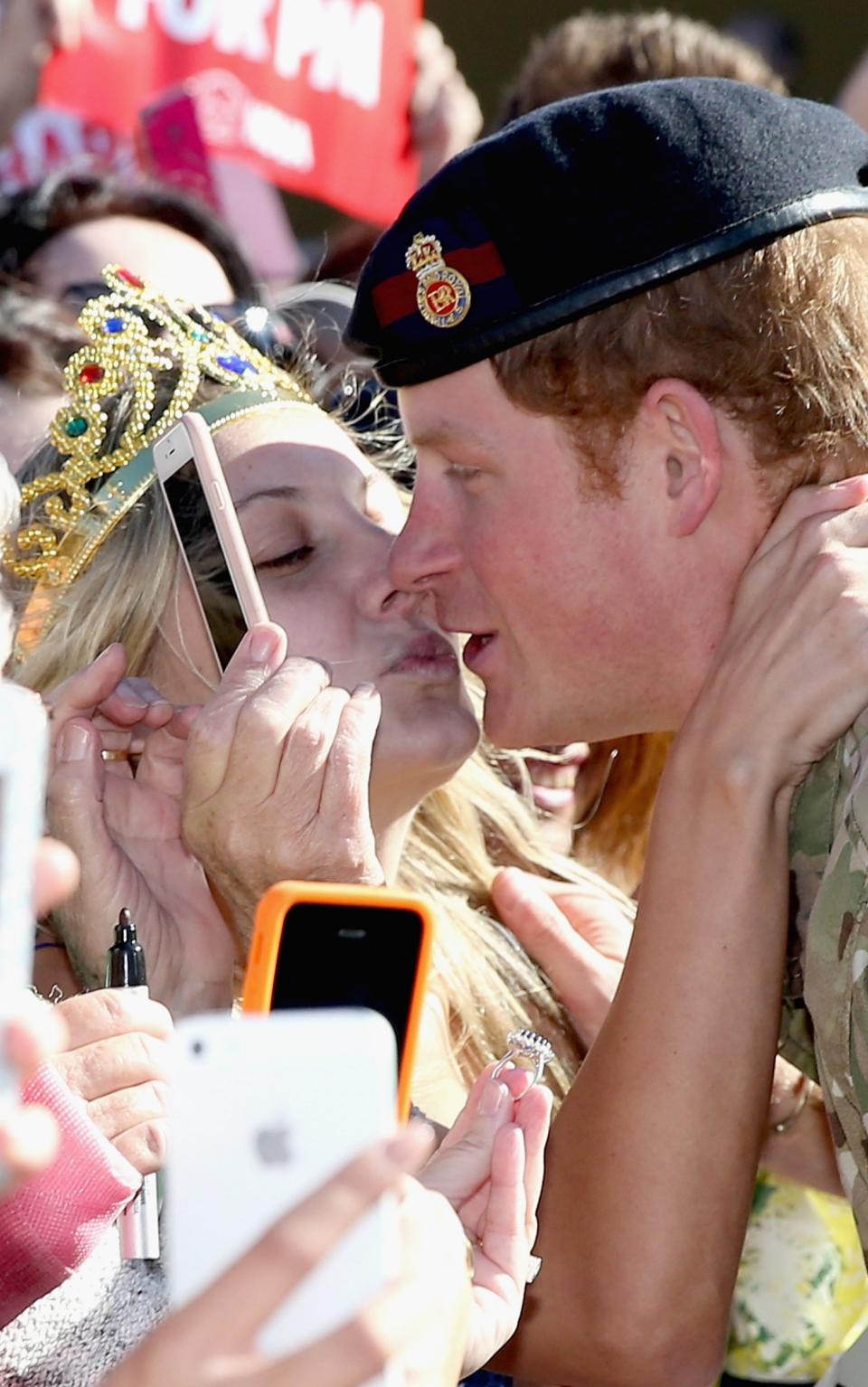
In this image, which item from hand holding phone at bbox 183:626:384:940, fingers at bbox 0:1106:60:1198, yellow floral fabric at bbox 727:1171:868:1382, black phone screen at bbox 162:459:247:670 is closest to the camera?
fingers at bbox 0:1106:60:1198

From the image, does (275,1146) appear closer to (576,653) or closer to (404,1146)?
(404,1146)

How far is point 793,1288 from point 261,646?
3.83 ft

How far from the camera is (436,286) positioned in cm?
187

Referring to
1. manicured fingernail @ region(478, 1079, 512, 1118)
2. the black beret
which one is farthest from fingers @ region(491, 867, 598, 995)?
manicured fingernail @ region(478, 1079, 512, 1118)

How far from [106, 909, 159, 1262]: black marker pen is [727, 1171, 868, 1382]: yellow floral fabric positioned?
1.16 metres

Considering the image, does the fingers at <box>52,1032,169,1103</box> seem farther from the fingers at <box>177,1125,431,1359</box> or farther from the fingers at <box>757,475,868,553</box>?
Answer: the fingers at <box>757,475,868,553</box>

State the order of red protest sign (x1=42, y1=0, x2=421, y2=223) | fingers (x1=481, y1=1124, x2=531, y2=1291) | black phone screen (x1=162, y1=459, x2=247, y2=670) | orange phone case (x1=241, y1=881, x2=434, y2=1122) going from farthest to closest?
red protest sign (x1=42, y1=0, x2=421, y2=223) < black phone screen (x1=162, y1=459, x2=247, y2=670) < fingers (x1=481, y1=1124, x2=531, y2=1291) < orange phone case (x1=241, y1=881, x2=434, y2=1122)

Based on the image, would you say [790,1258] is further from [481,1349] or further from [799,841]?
[481,1349]

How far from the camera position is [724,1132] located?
175 centimetres

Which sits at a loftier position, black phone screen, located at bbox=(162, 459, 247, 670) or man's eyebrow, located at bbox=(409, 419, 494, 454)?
man's eyebrow, located at bbox=(409, 419, 494, 454)

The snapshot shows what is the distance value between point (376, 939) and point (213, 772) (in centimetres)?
73

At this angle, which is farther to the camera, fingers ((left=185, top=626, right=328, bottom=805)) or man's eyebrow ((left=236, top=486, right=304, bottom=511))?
man's eyebrow ((left=236, top=486, right=304, bottom=511))

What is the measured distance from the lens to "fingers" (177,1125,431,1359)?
2.41 ft

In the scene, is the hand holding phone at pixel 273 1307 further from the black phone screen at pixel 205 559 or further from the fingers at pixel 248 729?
the black phone screen at pixel 205 559
